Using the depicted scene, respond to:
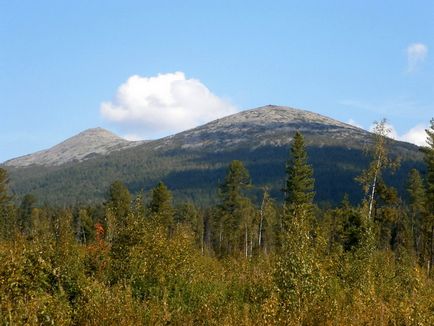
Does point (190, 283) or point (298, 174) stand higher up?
point (298, 174)

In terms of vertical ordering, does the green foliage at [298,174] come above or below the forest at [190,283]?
above

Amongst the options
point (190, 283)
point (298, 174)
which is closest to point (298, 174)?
point (298, 174)

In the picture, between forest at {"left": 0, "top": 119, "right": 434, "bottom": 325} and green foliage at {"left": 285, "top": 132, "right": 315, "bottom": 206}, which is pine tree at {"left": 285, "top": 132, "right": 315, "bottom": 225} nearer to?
green foliage at {"left": 285, "top": 132, "right": 315, "bottom": 206}

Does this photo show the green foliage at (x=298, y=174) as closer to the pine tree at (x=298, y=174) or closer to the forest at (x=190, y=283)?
the pine tree at (x=298, y=174)

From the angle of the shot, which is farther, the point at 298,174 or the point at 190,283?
the point at 298,174

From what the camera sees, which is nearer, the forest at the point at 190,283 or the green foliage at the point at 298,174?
the forest at the point at 190,283

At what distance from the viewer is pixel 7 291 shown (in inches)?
516

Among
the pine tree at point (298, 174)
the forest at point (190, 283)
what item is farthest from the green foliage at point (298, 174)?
the forest at point (190, 283)

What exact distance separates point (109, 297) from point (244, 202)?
179ft

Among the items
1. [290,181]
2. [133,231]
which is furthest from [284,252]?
[290,181]

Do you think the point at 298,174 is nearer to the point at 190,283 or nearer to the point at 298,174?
the point at 298,174

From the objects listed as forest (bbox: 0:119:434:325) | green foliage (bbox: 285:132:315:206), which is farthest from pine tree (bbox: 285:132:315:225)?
forest (bbox: 0:119:434:325)

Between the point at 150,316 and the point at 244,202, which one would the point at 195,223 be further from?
the point at 150,316

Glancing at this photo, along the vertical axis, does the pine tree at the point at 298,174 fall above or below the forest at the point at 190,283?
above
